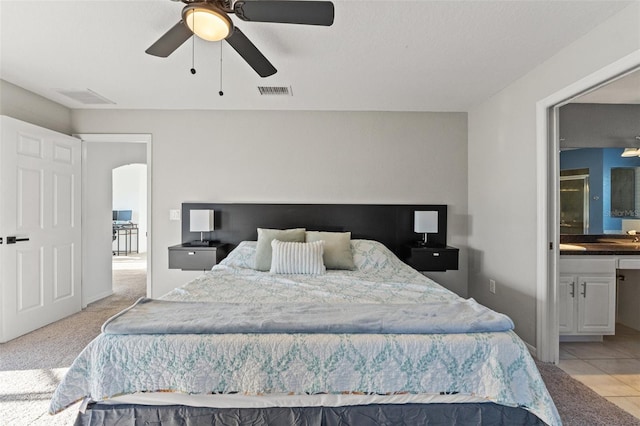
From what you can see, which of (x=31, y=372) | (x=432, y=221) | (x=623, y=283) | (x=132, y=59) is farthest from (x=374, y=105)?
(x=31, y=372)

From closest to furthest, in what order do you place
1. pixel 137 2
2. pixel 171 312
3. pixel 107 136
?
pixel 171 312 → pixel 137 2 → pixel 107 136

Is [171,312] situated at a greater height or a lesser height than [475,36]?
lesser

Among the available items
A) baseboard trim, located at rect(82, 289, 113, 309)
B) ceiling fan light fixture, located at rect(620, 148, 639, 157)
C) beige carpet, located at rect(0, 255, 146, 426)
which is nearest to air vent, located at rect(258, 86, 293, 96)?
beige carpet, located at rect(0, 255, 146, 426)

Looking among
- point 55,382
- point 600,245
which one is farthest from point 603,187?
point 55,382

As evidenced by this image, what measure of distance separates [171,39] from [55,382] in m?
2.44

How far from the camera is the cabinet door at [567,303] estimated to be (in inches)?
116

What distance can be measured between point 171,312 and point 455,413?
1498 mm

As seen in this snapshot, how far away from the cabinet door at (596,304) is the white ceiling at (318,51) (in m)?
1.96

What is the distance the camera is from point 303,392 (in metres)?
1.53

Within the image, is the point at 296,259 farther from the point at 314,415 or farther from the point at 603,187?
the point at 603,187

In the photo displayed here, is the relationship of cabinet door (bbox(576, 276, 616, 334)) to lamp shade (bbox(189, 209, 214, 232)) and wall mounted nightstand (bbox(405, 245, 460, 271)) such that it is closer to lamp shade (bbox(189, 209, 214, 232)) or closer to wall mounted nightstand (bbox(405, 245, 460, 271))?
wall mounted nightstand (bbox(405, 245, 460, 271))

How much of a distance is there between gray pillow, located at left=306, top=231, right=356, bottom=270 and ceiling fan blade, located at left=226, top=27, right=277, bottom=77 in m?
1.64

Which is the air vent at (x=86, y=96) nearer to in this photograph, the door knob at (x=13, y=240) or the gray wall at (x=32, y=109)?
the gray wall at (x=32, y=109)

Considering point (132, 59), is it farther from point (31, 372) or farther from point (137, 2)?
point (31, 372)
